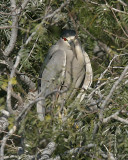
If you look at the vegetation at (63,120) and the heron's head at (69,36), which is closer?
the vegetation at (63,120)

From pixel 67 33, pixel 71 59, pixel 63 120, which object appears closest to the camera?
pixel 63 120

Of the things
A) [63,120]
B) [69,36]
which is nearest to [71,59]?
[69,36]

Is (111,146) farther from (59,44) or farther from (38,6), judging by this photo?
(38,6)

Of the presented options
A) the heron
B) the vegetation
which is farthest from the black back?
the vegetation

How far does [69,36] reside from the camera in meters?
4.16

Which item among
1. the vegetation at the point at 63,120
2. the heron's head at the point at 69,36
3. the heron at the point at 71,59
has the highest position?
the heron's head at the point at 69,36

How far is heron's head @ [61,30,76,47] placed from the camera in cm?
412

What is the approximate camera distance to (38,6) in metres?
4.14

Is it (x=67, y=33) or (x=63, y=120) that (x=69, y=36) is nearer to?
(x=67, y=33)

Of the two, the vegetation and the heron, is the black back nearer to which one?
the heron

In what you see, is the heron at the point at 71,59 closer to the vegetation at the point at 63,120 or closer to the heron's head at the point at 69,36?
the heron's head at the point at 69,36

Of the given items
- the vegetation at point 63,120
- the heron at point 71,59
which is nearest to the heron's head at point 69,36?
the heron at point 71,59

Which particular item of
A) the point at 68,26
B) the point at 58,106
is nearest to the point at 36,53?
the point at 68,26

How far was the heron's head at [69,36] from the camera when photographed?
13.5ft
